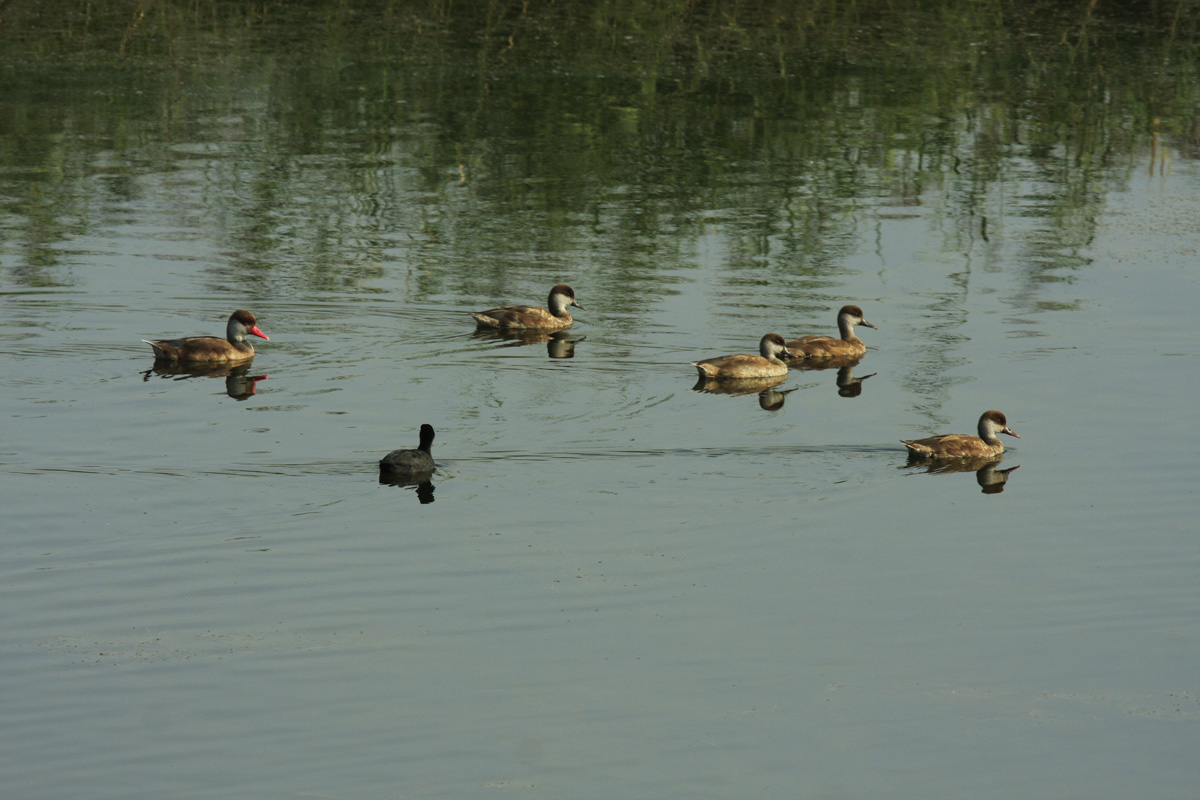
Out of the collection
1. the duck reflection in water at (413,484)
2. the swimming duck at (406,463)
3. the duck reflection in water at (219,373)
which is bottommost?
the duck reflection in water at (413,484)

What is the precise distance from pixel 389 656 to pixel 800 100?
19.5 m

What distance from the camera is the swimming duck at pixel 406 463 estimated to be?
37.5ft

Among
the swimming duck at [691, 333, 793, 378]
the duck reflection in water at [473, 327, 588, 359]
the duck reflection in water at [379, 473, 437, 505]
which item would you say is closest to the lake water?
the duck reflection in water at [379, 473, 437, 505]

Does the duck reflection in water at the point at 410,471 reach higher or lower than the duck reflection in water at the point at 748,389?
lower

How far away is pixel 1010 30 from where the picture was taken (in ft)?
104

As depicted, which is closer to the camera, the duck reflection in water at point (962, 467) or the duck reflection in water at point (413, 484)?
the duck reflection in water at point (413, 484)

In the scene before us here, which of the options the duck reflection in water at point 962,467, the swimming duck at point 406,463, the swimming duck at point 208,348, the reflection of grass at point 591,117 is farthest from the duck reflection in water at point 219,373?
the duck reflection in water at point 962,467

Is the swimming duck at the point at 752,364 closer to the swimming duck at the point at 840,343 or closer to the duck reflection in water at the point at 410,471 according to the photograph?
the swimming duck at the point at 840,343

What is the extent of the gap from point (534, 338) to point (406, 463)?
15.0 feet

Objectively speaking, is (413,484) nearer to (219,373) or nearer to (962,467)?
(219,373)

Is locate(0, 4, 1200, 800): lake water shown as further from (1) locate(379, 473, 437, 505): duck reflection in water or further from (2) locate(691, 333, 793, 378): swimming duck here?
(2) locate(691, 333, 793, 378): swimming duck

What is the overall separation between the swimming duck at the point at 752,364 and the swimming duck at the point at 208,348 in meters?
4.26

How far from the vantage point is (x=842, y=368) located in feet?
50.3

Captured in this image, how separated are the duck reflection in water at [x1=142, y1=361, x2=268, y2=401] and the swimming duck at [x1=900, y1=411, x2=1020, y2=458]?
5888 millimetres
